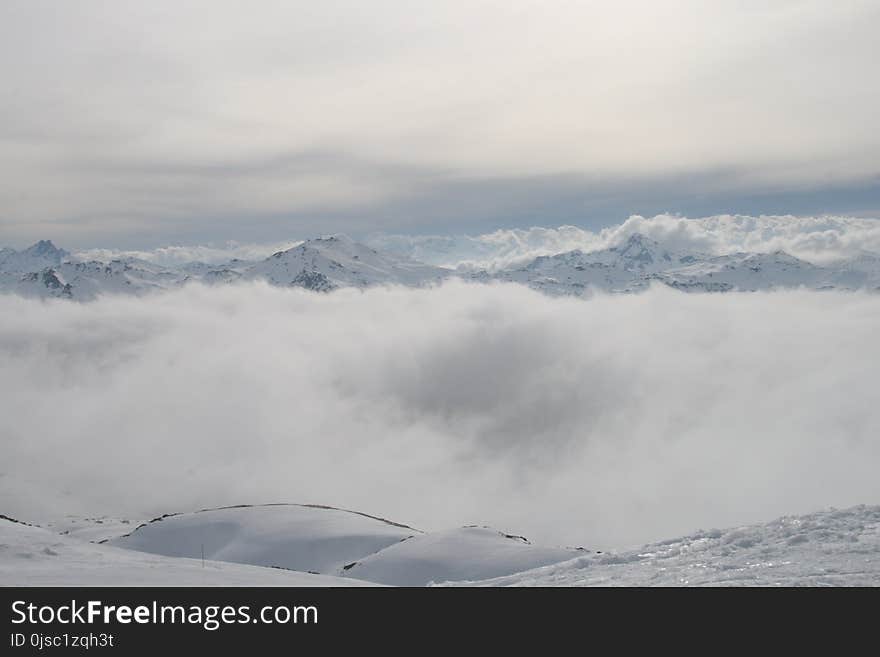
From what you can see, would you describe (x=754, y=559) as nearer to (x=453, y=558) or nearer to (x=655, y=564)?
(x=655, y=564)

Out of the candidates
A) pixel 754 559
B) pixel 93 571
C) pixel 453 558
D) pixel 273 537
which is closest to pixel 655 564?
pixel 754 559

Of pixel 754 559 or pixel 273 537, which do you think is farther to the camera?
pixel 273 537

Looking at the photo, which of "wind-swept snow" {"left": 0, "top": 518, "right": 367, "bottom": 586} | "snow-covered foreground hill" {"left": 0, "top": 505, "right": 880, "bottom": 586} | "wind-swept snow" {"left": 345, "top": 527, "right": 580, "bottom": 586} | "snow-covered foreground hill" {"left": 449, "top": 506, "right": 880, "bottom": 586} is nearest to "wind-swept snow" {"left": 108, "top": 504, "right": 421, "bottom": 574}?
"wind-swept snow" {"left": 345, "top": 527, "right": 580, "bottom": 586}

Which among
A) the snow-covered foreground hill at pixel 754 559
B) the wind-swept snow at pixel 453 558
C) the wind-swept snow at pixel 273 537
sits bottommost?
the wind-swept snow at pixel 273 537

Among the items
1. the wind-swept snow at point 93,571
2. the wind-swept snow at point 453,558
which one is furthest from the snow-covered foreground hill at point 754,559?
the wind-swept snow at point 453,558

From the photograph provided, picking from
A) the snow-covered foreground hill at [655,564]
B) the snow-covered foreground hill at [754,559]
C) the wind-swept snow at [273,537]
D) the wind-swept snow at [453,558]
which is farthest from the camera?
the wind-swept snow at [273,537]

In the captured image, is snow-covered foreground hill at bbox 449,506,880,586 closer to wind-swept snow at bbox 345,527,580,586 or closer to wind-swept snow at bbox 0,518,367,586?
wind-swept snow at bbox 0,518,367,586

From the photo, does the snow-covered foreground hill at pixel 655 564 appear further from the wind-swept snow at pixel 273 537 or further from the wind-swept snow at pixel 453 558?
the wind-swept snow at pixel 273 537

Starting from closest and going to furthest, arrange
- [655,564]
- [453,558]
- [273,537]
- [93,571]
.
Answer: [93,571]
[655,564]
[453,558]
[273,537]
